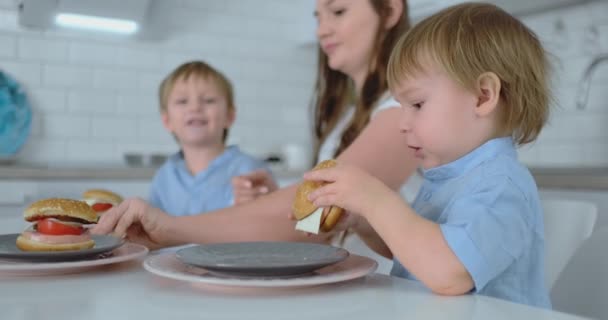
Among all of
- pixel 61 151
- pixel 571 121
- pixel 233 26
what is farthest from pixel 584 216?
pixel 233 26

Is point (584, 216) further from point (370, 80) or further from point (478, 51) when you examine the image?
point (370, 80)

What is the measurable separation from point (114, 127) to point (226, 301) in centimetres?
288

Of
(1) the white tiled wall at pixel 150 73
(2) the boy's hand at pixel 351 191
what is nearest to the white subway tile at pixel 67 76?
(1) the white tiled wall at pixel 150 73

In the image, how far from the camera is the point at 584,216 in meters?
1.17

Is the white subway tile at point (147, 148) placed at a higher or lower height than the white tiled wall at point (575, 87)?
lower

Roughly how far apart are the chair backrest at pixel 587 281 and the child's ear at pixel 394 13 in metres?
0.82

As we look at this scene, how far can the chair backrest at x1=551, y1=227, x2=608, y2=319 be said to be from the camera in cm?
110

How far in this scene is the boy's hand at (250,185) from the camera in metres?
1.59

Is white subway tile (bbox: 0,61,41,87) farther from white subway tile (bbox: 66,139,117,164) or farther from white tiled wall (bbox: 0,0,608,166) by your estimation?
white subway tile (bbox: 66,139,117,164)

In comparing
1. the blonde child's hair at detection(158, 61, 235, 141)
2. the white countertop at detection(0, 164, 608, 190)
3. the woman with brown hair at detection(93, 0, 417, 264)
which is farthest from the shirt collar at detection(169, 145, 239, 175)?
the woman with brown hair at detection(93, 0, 417, 264)

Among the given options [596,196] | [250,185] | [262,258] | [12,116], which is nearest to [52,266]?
[262,258]

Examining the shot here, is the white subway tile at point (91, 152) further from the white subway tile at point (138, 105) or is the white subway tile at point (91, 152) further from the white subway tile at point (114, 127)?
the white subway tile at point (138, 105)

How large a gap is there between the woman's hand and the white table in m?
0.28

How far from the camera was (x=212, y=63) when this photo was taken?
3777 millimetres
